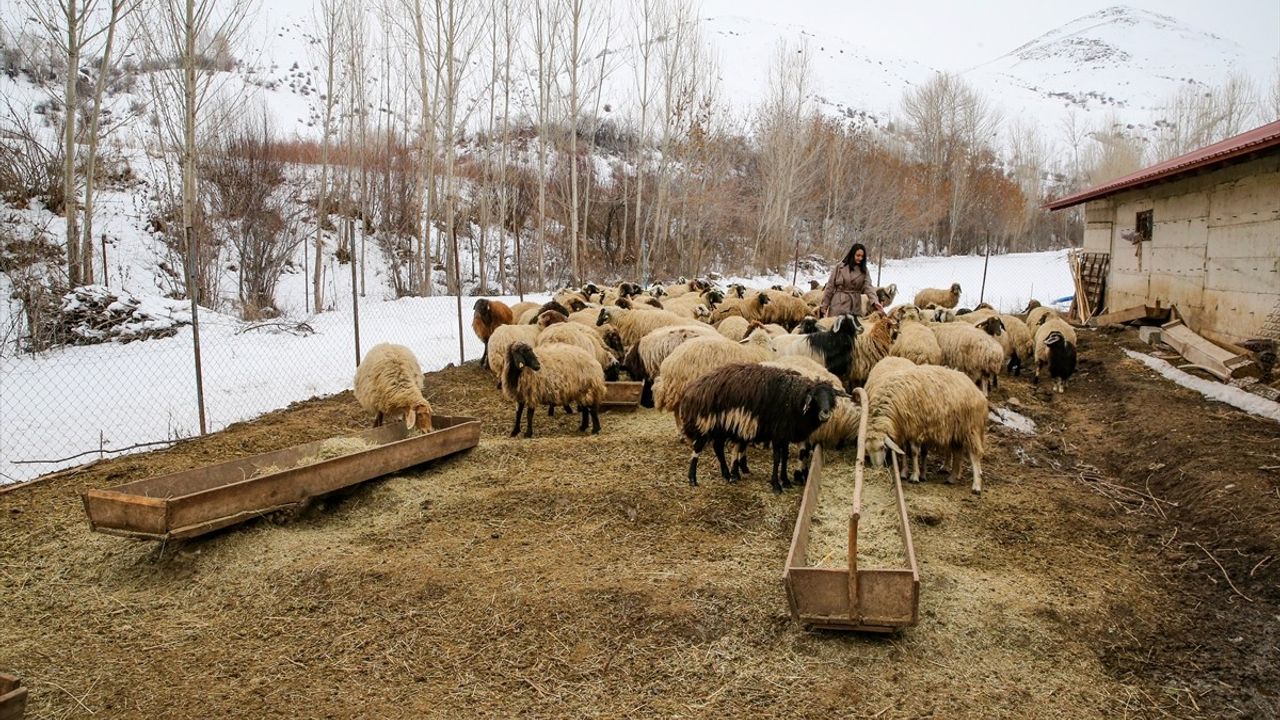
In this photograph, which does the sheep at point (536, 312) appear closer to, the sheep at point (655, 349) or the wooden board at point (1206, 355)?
the sheep at point (655, 349)

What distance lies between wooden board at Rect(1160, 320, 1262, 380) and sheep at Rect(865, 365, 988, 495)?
203 inches

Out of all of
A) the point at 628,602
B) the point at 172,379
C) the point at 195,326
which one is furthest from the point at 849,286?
the point at 172,379

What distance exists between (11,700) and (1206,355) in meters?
12.3

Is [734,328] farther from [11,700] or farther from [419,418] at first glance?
[11,700]

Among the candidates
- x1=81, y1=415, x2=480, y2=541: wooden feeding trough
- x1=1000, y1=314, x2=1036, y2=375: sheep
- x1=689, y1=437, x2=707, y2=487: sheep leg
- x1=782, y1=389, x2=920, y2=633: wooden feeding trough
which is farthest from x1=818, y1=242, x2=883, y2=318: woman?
x1=782, y1=389, x2=920, y2=633: wooden feeding trough

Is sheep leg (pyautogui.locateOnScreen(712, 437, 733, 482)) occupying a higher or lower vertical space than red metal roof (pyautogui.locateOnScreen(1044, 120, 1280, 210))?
lower

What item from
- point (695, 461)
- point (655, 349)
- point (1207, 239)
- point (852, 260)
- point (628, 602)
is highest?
point (1207, 239)

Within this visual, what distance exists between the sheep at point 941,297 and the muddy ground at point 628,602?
1098 cm

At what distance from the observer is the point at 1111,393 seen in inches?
394

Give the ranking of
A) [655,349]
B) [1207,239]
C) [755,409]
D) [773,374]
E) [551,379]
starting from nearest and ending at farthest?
1. [755,409]
2. [773,374]
3. [551,379]
4. [655,349]
5. [1207,239]

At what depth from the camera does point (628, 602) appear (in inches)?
169

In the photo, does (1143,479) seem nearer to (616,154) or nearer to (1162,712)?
(1162,712)

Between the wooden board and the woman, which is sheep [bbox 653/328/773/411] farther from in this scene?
the wooden board

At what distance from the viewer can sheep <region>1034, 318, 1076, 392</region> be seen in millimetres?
10398
